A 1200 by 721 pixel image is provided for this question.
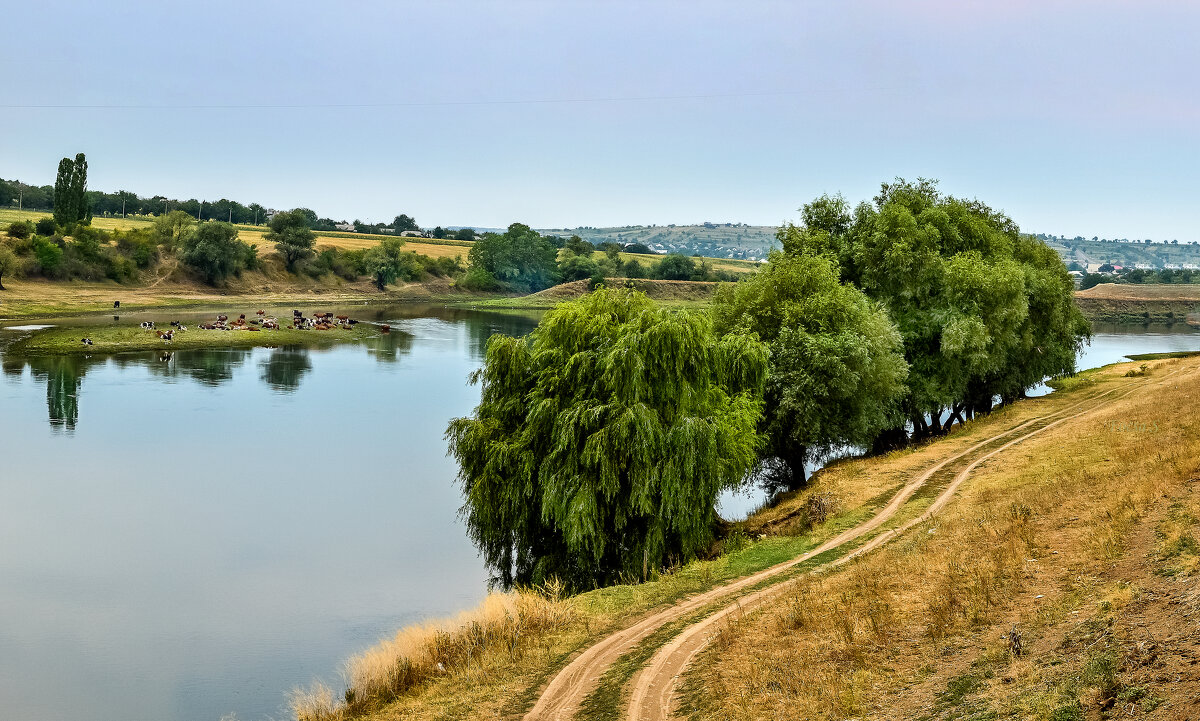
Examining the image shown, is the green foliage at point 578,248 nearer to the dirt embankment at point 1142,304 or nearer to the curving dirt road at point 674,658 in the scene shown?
the dirt embankment at point 1142,304

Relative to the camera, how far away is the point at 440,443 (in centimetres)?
4372

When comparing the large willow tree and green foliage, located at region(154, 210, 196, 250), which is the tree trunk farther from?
green foliage, located at region(154, 210, 196, 250)

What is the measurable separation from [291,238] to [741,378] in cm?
11697

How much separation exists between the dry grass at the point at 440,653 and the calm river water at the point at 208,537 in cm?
259

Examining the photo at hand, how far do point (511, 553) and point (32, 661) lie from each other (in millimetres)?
11686

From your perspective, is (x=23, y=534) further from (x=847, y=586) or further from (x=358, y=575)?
(x=847, y=586)

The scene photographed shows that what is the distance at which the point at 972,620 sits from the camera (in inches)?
562

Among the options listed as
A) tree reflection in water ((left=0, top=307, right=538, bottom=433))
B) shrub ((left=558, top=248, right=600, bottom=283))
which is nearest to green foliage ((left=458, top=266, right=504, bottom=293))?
shrub ((left=558, top=248, right=600, bottom=283))

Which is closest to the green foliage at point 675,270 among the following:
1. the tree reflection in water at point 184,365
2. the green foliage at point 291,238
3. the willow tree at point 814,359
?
the green foliage at point 291,238

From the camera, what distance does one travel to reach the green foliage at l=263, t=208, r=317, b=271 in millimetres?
134375

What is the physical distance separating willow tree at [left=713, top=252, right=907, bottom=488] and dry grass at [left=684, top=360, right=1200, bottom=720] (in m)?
10.2

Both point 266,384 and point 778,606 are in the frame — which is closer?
point 778,606

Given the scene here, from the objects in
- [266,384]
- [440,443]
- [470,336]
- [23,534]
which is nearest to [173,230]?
[470,336]

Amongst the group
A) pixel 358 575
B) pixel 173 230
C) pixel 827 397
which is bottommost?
pixel 358 575
